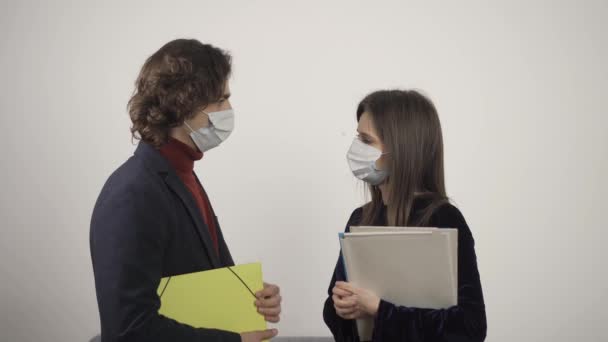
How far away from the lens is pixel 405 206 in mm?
1668

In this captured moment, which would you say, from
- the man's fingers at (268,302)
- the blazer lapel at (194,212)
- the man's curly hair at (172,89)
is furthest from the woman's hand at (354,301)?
the man's curly hair at (172,89)

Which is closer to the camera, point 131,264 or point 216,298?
point 131,264

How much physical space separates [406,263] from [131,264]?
739 mm

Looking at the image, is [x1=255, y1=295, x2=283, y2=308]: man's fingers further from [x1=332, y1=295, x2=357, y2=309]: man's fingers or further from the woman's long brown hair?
the woman's long brown hair

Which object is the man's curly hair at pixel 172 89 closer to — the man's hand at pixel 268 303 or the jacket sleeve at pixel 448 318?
the man's hand at pixel 268 303

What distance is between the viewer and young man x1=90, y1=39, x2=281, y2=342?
1.26 m

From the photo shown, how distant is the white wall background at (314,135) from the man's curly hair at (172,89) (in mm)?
1108

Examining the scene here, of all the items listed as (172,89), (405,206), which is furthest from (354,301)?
(172,89)

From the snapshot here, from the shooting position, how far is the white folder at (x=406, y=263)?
4.60ft

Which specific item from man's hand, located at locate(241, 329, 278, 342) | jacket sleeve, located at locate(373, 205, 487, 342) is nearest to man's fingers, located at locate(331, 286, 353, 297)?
jacket sleeve, located at locate(373, 205, 487, 342)

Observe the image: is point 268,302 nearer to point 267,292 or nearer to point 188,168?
point 267,292

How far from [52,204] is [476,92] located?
92.1 inches

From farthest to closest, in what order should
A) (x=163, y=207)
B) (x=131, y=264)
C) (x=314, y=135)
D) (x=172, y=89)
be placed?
(x=314, y=135)
(x=172, y=89)
(x=163, y=207)
(x=131, y=264)

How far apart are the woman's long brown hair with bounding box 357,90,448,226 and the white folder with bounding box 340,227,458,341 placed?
0.70 feet
